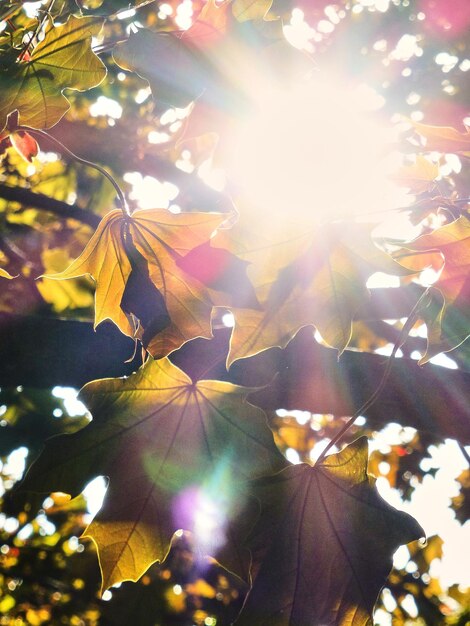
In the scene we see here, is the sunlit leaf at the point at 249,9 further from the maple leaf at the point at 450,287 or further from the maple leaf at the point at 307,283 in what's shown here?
the maple leaf at the point at 450,287

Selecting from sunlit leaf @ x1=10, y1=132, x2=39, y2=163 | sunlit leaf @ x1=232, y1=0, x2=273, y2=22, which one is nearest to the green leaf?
sunlit leaf @ x1=232, y1=0, x2=273, y2=22

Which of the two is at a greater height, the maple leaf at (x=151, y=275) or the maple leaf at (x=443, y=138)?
the maple leaf at (x=443, y=138)

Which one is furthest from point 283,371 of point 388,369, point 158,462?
point 158,462

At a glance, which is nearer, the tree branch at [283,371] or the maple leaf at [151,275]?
the maple leaf at [151,275]

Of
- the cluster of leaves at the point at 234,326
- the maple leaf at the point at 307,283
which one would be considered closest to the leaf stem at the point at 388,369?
the cluster of leaves at the point at 234,326

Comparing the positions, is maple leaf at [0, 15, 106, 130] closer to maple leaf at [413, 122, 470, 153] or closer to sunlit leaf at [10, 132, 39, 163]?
sunlit leaf at [10, 132, 39, 163]

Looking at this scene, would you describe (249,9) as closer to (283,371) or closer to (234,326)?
(234,326)

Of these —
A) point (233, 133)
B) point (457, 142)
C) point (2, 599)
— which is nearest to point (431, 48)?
point (233, 133)
